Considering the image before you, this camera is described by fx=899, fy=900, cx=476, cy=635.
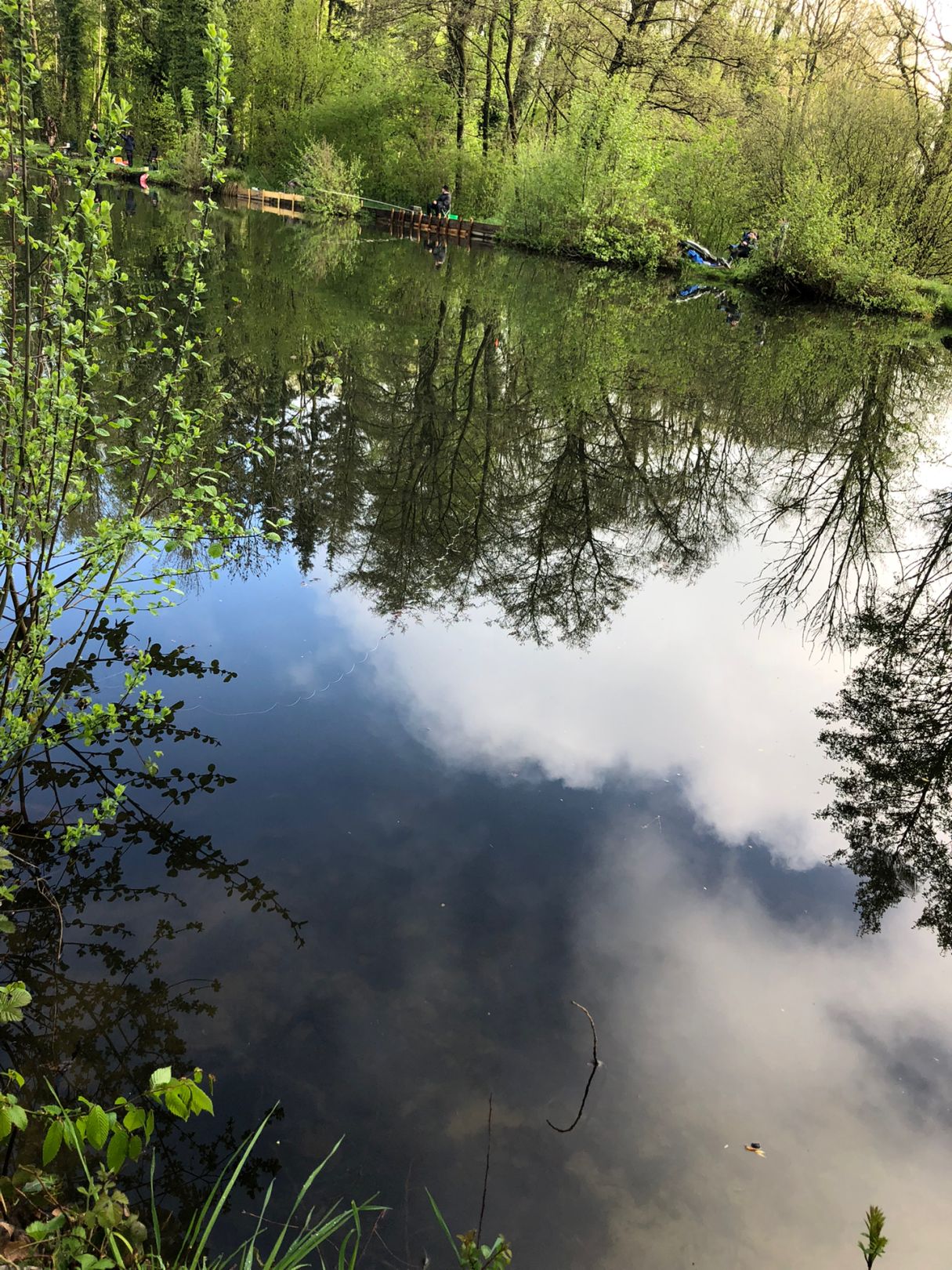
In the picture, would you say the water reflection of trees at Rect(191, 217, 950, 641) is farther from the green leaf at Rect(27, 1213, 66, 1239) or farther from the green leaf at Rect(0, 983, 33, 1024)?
the green leaf at Rect(27, 1213, 66, 1239)

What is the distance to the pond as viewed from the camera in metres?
2.54

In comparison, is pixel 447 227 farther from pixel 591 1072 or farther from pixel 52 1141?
pixel 52 1141

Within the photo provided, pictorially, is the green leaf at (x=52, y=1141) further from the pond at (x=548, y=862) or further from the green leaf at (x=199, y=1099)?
the pond at (x=548, y=862)

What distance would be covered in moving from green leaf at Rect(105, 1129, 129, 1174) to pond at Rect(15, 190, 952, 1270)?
59 centimetres

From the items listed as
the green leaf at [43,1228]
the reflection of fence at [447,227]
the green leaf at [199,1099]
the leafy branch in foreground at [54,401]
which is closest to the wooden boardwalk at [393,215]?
the reflection of fence at [447,227]

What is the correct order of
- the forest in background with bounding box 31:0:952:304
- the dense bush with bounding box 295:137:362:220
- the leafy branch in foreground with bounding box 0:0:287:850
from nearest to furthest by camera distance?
the leafy branch in foreground with bounding box 0:0:287:850
the forest in background with bounding box 31:0:952:304
the dense bush with bounding box 295:137:362:220

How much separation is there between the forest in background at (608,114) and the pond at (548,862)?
52.3 feet

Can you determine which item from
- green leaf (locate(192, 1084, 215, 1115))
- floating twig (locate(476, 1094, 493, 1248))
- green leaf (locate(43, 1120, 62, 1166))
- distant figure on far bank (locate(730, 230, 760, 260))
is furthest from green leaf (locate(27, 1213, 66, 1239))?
distant figure on far bank (locate(730, 230, 760, 260))

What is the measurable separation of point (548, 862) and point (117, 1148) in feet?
7.17

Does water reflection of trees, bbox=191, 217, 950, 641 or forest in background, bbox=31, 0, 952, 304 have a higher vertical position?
forest in background, bbox=31, 0, 952, 304

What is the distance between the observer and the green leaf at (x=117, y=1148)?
1823 mm

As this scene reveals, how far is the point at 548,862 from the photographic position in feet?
12.3

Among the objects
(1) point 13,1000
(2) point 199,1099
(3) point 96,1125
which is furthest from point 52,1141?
(1) point 13,1000

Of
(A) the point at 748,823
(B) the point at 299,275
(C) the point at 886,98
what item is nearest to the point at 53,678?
(A) the point at 748,823
